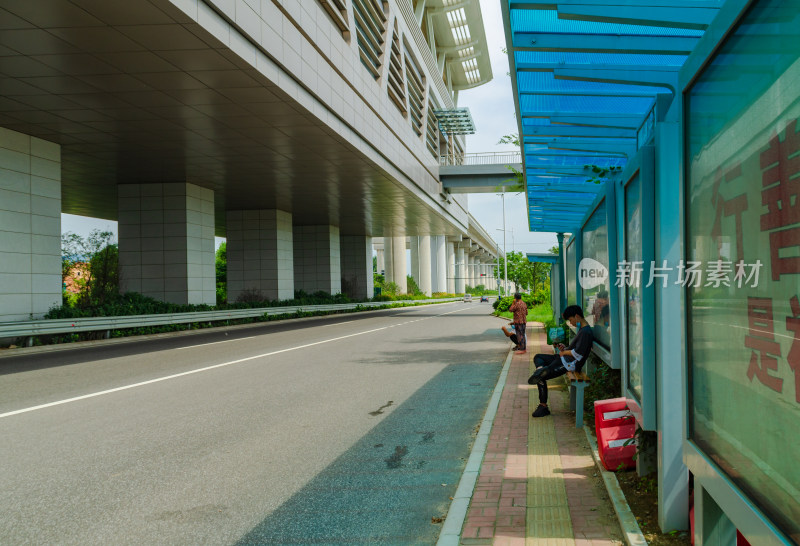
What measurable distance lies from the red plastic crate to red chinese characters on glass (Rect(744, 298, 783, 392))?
2960mm

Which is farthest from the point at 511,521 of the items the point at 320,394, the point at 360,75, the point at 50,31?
the point at 360,75

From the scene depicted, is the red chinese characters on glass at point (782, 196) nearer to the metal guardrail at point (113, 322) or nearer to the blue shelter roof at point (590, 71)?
the blue shelter roof at point (590, 71)

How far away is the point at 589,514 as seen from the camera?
4301 millimetres

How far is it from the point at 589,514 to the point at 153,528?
116 inches

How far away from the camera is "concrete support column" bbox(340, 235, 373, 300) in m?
54.0

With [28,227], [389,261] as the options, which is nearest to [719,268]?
[28,227]

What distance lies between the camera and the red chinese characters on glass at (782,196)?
1.88m

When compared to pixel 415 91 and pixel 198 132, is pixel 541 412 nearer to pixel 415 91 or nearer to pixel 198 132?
pixel 198 132

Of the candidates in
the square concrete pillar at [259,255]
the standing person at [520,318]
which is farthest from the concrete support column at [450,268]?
the standing person at [520,318]

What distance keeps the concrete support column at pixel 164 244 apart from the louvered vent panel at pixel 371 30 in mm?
9899

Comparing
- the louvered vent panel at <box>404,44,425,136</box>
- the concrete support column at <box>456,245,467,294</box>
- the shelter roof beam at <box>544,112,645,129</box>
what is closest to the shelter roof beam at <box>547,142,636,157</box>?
the shelter roof beam at <box>544,112,645,129</box>

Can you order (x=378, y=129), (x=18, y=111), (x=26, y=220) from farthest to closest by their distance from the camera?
(x=378, y=129) < (x=26, y=220) < (x=18, y=111)

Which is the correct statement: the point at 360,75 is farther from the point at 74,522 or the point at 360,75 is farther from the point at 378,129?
the point at 74,522

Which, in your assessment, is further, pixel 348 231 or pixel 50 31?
pixel 348 231
